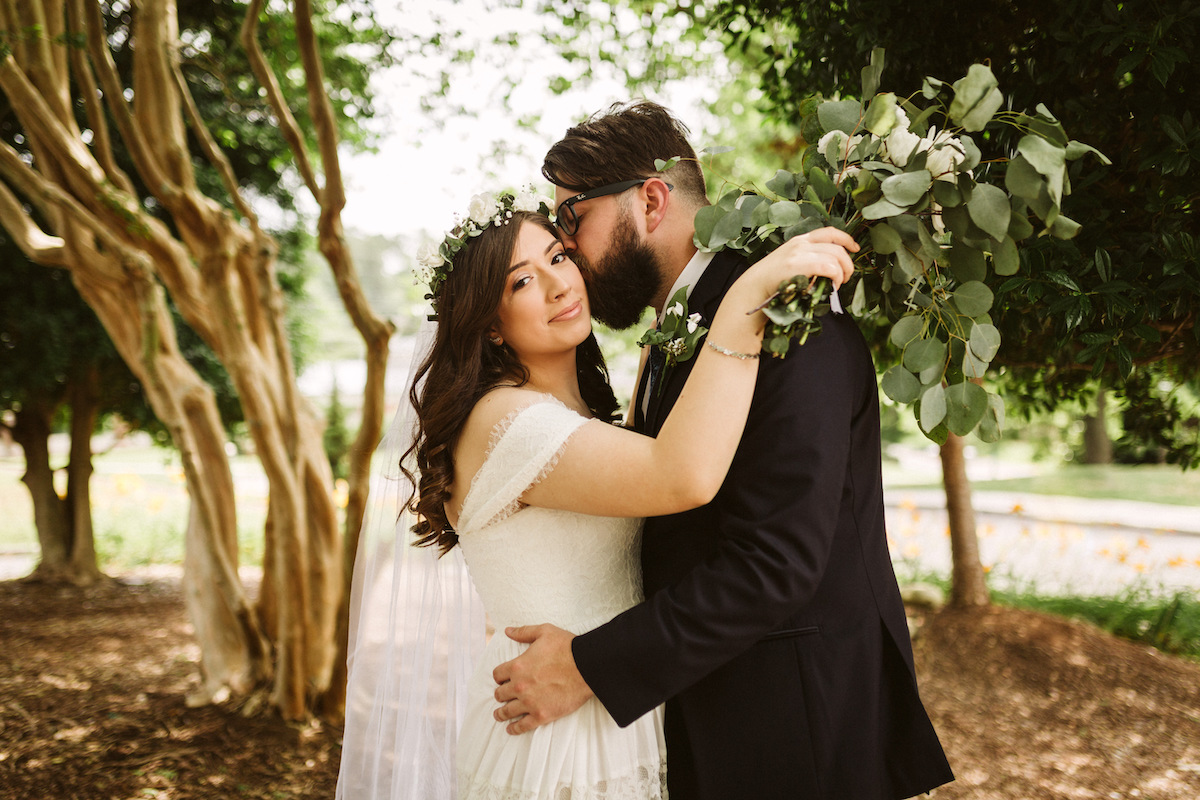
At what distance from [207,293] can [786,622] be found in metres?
3.89

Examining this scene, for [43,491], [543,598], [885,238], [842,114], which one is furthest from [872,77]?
[43,491]

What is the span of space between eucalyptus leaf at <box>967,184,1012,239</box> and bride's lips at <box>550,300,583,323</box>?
41.7 inches

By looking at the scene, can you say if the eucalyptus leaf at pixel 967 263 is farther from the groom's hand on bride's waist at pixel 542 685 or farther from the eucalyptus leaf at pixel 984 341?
the groom's hand on bride's waist at pixel 542 685

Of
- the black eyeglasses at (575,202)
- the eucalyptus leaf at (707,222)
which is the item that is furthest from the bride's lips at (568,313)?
the eucalyptus leaf at (707,222)

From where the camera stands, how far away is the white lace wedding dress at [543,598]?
5.94ft

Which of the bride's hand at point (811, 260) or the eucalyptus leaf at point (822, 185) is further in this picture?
the eucalyptus leaf at point (822, 185)

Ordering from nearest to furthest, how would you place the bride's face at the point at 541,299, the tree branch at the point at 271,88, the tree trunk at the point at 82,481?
the bride's face at the point at 541,299 → the tree branch at the point at 271,88 → the tree trunk at the point at 82,481

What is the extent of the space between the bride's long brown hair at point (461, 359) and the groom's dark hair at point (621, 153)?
173 millimetres

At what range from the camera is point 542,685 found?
176 cm

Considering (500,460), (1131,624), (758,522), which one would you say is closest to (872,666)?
(758,522)

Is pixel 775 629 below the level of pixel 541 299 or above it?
below

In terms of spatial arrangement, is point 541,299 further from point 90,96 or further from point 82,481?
point 82,481

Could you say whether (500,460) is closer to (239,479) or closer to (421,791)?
(421,791)

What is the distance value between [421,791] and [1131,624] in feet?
18.6
